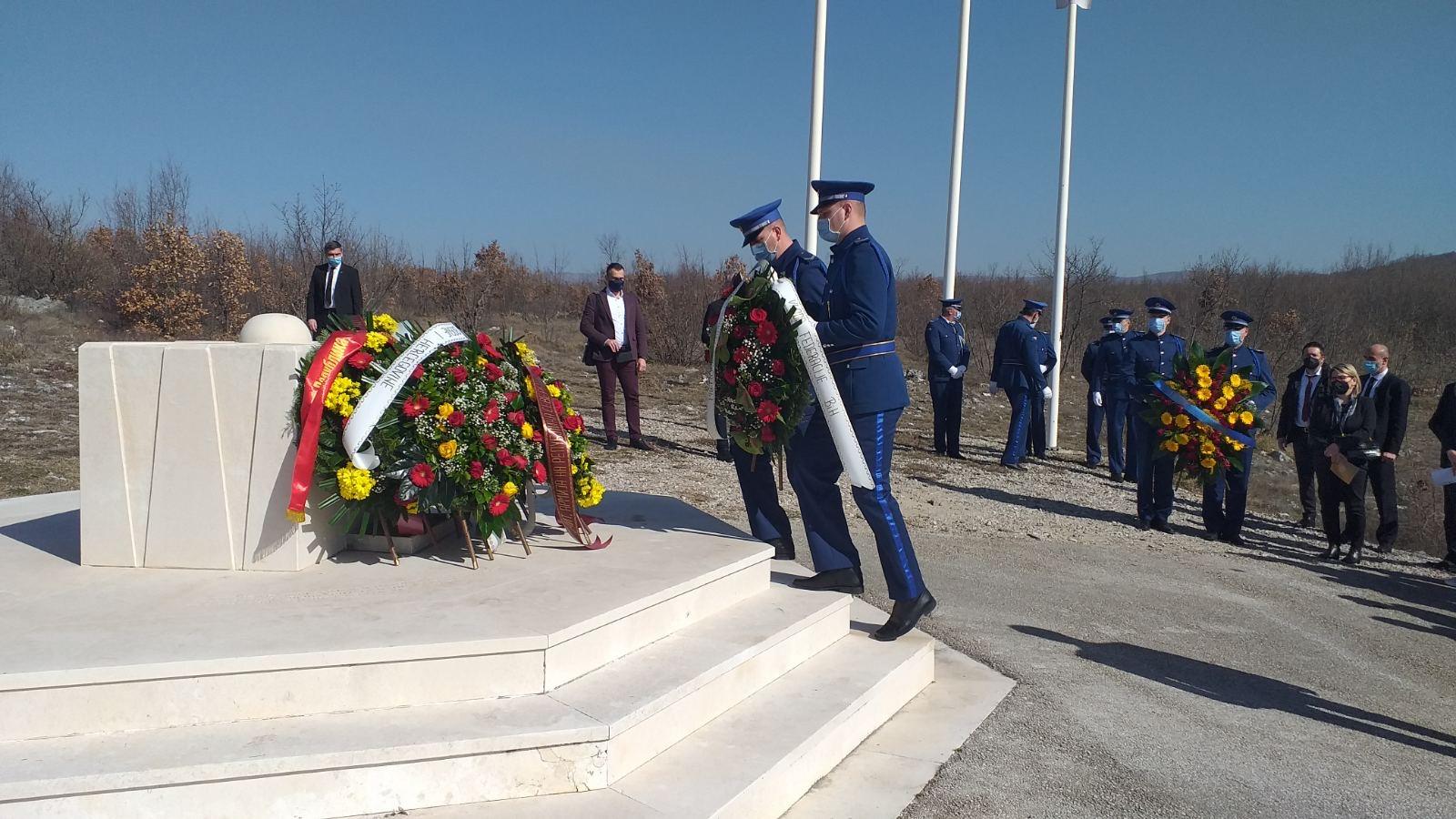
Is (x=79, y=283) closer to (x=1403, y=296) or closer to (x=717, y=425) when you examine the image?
(x=717, y=425)

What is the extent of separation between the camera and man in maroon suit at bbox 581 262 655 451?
1062 centimetres

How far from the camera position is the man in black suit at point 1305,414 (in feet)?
30.5

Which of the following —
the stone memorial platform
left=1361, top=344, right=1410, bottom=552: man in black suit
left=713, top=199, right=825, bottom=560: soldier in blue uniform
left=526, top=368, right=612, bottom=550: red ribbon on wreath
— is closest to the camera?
the stone memorial platform

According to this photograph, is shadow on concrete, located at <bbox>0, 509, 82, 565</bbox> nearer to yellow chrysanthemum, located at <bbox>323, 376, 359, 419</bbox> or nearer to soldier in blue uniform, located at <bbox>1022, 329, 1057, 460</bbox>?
yellow chrysanthemum, located at <bbox>323, 376, 359, 419</bbox>

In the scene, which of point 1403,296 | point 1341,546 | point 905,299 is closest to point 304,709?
point 1341,546

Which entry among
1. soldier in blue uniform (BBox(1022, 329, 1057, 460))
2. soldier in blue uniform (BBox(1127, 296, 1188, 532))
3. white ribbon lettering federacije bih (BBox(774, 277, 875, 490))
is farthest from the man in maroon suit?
white ribbon lettering federacije bih (BBox(774, 277, 875, 490))

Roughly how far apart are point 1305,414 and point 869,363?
22.0ft

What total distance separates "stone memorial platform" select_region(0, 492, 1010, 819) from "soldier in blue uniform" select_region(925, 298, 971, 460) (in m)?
8.15

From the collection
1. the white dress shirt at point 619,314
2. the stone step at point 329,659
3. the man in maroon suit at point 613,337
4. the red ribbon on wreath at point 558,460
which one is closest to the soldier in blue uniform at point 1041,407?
the man in maroon suit at point 613,337

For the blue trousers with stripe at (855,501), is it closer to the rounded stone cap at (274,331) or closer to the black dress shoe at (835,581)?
the black dress shoe at (835,581)

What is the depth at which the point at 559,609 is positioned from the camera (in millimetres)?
3723

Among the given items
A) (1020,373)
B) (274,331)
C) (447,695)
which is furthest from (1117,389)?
(447,695)

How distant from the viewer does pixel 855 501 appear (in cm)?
507

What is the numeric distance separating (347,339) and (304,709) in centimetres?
180
